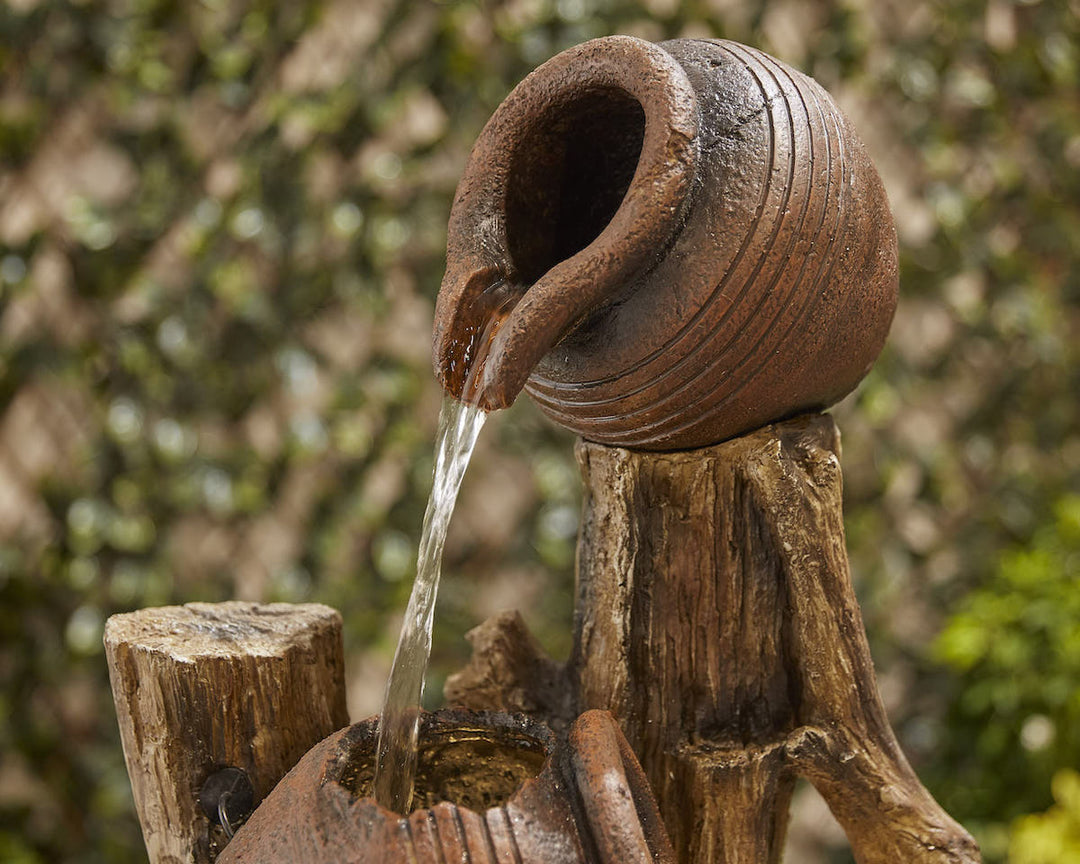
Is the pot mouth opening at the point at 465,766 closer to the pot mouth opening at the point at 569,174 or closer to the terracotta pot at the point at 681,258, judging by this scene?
the terracotta pot at the point at 681,258

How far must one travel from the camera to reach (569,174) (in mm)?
965

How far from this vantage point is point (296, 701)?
0.97 metres

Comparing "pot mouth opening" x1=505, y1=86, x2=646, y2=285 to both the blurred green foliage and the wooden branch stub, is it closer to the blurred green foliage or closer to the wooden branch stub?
the wooden branch stub

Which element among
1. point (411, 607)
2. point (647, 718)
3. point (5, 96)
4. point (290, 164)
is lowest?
point (647, 718)

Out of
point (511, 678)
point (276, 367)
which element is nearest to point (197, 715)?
point (511, 678)

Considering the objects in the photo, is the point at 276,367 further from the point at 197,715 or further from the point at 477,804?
the point at 477,804

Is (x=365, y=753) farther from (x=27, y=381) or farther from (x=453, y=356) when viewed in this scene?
(x=27, y=381)

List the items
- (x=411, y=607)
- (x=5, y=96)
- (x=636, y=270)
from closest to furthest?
1. (x=636, y=270)
2. (x=411, y=607)
3. (x=5, y=96)

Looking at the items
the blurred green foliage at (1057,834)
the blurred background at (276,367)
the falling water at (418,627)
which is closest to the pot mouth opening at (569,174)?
the falling water at (418,627)

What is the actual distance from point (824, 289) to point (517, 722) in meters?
0.44

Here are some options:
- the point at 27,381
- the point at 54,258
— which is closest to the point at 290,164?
the point at 54,258

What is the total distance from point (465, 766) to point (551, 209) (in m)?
0.50

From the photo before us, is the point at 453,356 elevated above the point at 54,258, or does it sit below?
below

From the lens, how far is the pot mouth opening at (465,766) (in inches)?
32.4
